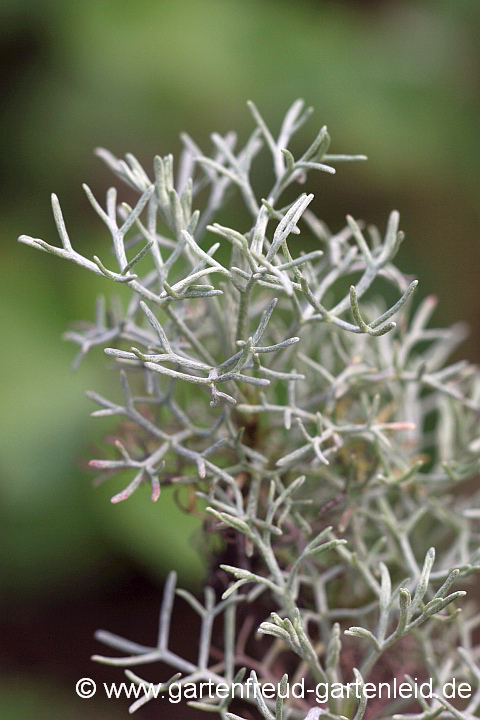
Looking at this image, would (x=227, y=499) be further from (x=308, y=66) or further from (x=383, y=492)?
(x=308, y=66)

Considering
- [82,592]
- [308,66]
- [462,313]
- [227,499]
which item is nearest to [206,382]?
[227,499]

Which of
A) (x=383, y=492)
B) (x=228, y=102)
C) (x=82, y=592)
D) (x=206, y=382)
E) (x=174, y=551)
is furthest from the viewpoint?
(x=228, y=102)

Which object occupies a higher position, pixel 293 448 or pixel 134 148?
pixel 134 148

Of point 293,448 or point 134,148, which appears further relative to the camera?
point 134,148

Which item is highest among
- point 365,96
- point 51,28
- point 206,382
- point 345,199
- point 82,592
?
point 51,28

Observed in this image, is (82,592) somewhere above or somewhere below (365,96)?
below
